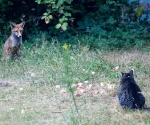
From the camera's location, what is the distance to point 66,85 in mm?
7961

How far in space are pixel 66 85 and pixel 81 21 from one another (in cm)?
458

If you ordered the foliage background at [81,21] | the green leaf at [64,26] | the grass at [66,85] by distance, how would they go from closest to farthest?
the grass at [66,85]
the green leaf at [64,26]
the foliage background at [81,21]

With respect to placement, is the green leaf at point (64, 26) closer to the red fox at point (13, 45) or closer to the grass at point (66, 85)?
the grass at point (66, 85)

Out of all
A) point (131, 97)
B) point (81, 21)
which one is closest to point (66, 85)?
point (131, 97)

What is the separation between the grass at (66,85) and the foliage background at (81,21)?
2.34ft

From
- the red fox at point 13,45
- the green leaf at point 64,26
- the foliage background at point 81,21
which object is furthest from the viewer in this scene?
the foliage background at point 81,21

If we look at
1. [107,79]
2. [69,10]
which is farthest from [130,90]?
[69,10]

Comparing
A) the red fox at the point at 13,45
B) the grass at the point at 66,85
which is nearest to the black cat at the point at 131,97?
the grass at the point at 66,85

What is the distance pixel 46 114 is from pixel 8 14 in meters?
6.21

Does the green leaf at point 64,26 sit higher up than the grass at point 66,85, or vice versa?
the green leaf at point 64,26

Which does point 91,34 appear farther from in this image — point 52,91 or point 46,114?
point 46,114

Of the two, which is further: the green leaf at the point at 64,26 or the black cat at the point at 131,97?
the green leaf at the point at 64,26

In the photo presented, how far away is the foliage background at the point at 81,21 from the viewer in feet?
36.6

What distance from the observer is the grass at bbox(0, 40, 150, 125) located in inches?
252
